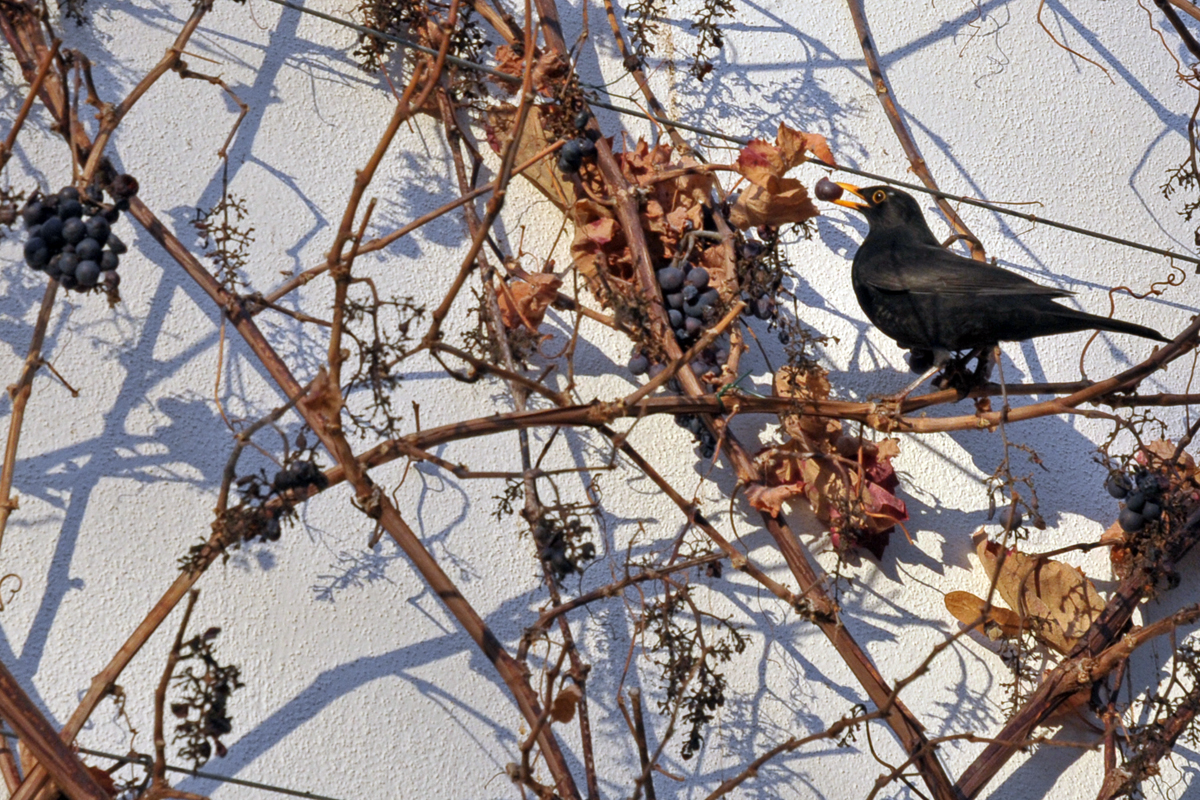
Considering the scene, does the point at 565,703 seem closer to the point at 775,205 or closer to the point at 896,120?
the point at 775,205

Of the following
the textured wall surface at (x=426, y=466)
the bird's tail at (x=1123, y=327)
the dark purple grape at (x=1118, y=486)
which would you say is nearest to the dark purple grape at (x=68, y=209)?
the textured wall surface at (x=426, y=466)

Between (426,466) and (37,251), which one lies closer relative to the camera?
(37,251)

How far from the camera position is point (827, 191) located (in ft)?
6.05

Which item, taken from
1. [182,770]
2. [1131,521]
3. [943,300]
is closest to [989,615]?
[1131,521]

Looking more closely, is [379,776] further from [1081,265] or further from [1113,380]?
[1081,265]

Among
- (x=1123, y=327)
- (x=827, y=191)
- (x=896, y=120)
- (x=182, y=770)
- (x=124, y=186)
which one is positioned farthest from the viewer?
(x=896, y=120)

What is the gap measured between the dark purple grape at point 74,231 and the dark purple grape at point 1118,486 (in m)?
1.47

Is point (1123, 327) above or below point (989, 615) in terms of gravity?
above

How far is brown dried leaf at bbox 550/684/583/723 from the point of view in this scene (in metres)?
1.26

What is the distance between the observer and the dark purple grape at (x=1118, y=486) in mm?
1748

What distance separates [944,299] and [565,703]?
844mm

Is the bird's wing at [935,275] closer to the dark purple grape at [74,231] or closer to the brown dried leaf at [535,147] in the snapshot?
the brown dried leaf at [535,147]

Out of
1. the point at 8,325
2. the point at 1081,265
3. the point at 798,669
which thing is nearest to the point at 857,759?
the point at 798,669

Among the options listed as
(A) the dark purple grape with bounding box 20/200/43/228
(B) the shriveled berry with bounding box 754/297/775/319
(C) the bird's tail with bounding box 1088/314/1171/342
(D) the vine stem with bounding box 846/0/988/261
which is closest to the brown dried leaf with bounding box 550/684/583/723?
(B) the shriveled berry with bounding box 754/297/775/319
